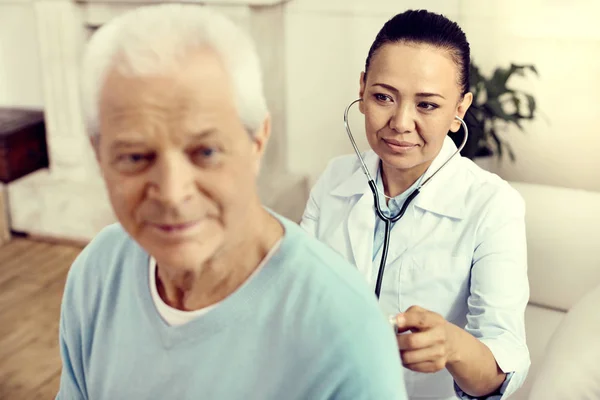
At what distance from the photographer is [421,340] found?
2.79 feet

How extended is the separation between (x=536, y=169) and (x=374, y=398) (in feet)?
6.23

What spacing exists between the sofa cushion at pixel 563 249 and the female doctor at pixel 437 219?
448 mm

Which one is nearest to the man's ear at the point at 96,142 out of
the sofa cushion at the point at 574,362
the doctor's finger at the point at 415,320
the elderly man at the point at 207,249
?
the elderly man at the point at 207,249

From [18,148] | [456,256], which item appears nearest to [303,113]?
[18,148]

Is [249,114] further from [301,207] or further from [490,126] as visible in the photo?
[301,207]

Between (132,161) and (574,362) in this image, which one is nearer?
(132,161)

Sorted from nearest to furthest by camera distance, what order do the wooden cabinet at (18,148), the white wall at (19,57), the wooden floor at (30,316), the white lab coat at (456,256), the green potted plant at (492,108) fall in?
the white lab coat at (456,256)
the wooden floor at (30,316)
the green potted plant at (492,108)
the wooden cabinet at (18,148)
the white wall at (19,57)

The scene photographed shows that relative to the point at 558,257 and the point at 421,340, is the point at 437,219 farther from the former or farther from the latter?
the point at 558,257

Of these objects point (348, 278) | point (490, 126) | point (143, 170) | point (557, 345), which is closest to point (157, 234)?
point (143, 170)

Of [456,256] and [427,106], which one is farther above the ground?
[427,106]

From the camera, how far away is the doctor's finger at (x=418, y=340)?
85 cm

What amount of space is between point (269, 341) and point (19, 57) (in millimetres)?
2595

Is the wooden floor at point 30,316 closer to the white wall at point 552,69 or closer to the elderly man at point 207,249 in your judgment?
the elderly man at point 207,249

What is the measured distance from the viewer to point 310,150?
8.78 feet
